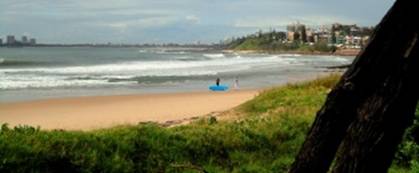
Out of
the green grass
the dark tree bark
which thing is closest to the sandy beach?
the green grass

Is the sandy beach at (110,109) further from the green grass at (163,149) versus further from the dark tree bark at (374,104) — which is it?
the dark tree bark at (374,104)

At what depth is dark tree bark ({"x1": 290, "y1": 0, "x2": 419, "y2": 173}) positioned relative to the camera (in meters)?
2.45

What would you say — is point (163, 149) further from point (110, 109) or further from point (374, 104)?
point (110, 109)

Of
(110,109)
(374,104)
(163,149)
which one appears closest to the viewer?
(374,104)

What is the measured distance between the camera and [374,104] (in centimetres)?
246

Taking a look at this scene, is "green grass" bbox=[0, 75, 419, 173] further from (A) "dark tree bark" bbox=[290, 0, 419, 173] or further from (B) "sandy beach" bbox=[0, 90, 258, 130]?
(B) "sandy beach" bbox=[0, 90, 258, 130]

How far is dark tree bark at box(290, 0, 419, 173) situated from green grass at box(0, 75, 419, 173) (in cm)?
332

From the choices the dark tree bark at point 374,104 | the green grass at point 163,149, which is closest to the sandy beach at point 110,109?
the green grass at point 163,149

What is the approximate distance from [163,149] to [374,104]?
18.9 feet

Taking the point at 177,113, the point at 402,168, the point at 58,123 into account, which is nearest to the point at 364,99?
the point at 402,168

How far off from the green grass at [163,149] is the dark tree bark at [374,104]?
131 inches

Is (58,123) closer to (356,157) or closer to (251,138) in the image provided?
(251,138)

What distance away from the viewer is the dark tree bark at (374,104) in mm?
2447

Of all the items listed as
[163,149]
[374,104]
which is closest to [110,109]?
[163,149]
